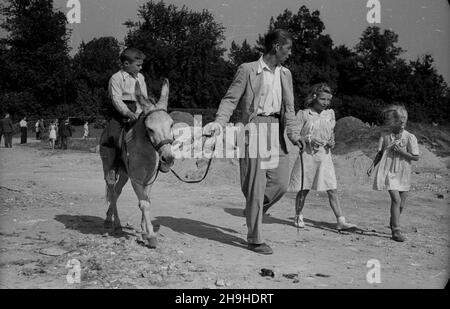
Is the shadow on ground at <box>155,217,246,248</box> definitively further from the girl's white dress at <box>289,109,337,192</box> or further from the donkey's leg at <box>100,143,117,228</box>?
the girl's white dress at <box>289,109,337,192</box>

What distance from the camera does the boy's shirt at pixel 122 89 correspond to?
7.08 meters

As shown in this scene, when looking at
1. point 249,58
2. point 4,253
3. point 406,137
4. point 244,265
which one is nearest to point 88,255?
point 4,253

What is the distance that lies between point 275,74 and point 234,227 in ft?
9.49

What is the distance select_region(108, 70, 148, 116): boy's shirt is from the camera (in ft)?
23.2

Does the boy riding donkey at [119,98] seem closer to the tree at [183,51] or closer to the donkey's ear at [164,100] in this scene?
the donkey's ear at [164,100]

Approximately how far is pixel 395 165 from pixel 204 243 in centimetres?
333

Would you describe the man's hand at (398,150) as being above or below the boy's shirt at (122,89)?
below

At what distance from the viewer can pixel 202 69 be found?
230 ft

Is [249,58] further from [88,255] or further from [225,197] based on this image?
[88,255]

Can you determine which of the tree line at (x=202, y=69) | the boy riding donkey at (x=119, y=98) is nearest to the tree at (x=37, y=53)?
the tree line at (x=202, y=69)

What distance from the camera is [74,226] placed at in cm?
805

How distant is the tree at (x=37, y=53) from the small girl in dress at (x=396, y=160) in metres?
39.5

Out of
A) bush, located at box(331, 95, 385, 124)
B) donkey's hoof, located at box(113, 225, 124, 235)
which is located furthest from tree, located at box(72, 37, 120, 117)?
donkey's hoof, located at box(113, 225, 124, 235)
